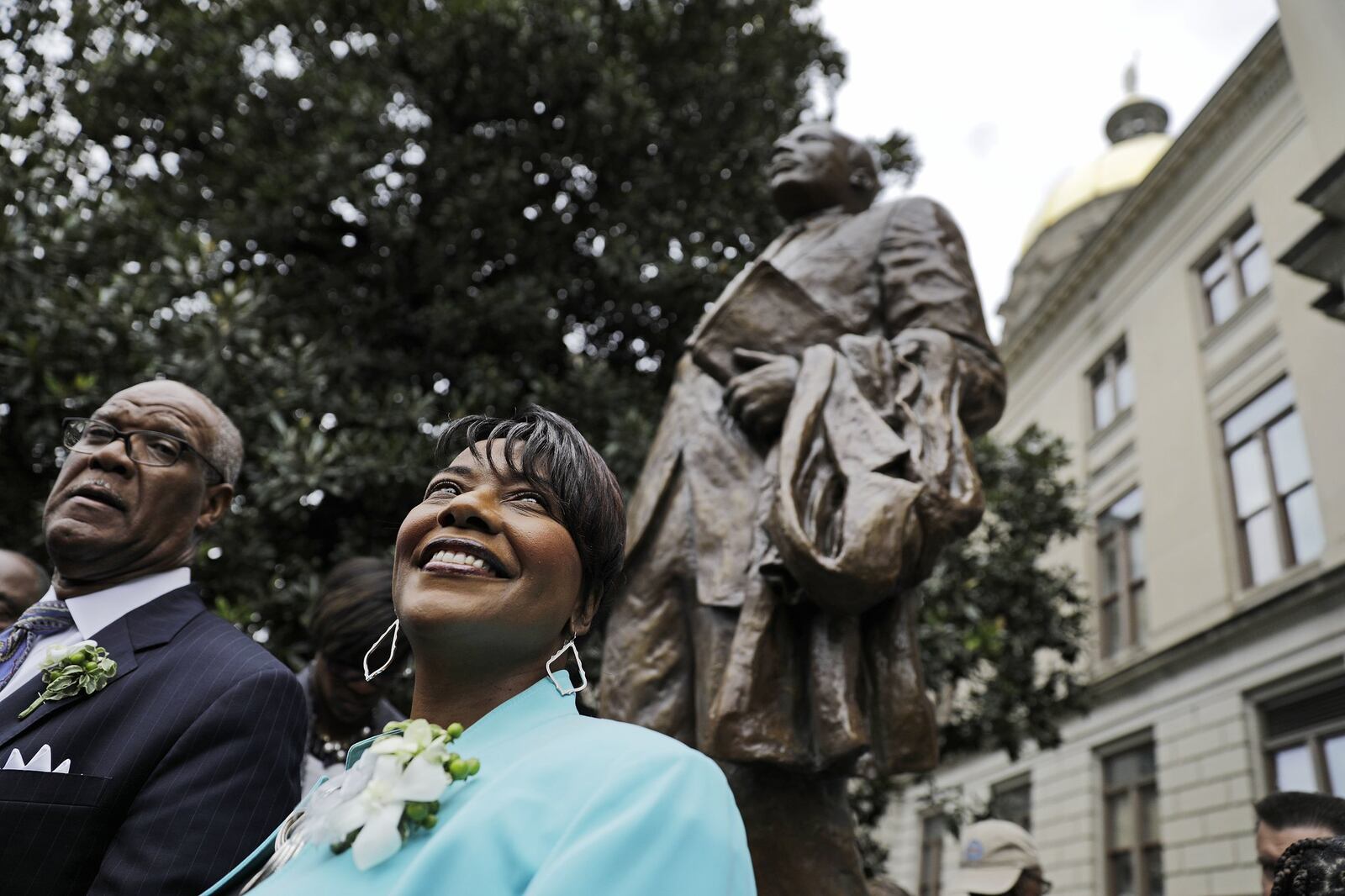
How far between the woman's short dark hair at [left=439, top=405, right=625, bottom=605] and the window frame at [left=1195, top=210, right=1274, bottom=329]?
16.6 metres

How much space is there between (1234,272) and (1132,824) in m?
8.70

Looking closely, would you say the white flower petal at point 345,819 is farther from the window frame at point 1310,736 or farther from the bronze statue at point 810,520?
the window frame at point 1310,736

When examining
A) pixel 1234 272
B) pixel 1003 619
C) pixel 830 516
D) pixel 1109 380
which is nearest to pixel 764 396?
pixel 830 516

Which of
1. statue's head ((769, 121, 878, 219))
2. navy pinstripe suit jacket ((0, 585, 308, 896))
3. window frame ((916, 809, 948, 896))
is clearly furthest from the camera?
window frame ((916, 809, 948, 896))

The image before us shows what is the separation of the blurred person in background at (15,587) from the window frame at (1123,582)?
17.9 metres

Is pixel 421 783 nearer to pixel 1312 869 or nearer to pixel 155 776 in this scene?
pixel 155 776

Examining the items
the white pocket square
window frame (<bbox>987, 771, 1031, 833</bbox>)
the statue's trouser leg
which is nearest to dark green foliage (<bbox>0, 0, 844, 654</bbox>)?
the statue's trouser leg

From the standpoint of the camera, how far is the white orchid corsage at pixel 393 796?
3.91ft

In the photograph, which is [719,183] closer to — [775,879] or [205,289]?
[205,289]

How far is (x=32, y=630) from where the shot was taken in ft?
7.53

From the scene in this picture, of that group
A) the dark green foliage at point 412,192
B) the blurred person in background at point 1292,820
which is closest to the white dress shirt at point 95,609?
the blurred person in background at point 1292,820

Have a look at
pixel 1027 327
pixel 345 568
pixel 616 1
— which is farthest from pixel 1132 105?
pixel 345 568

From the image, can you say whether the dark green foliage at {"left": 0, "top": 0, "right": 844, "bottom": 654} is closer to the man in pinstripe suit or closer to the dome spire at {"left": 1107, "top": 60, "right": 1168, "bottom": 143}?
the man in pinstripe suit

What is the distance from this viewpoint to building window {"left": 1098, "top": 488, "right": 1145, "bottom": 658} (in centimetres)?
1898
